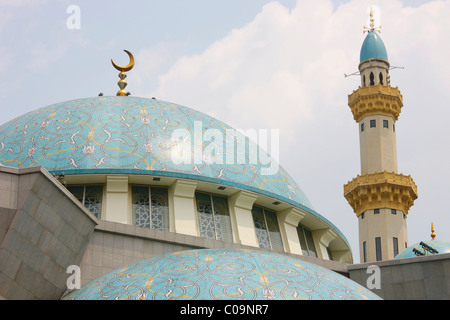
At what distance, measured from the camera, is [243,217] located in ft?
57.0

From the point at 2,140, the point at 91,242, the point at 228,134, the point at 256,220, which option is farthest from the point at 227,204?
the point at 2,140

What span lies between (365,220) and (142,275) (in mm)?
24626

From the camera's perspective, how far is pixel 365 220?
117ft

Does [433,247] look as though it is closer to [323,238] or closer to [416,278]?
[323,238]

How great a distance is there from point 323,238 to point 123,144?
538 cm

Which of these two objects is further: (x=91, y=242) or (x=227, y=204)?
(x=227, y=204)

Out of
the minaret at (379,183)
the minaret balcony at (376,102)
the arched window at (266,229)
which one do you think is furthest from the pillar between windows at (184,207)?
the minaret balcony at (376,102)

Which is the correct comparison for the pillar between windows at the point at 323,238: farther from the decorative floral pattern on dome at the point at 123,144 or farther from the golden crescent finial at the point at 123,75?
the golden crescent finial at the point at 123,75

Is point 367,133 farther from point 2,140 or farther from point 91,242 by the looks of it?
point 91,242

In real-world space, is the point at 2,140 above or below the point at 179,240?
above

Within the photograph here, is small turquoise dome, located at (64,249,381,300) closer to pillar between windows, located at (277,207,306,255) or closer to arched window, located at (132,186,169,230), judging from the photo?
arched window, located at (132,186,169,230)

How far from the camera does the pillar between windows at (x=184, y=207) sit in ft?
54.1

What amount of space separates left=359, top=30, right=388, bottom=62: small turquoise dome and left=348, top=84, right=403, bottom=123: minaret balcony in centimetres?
208
